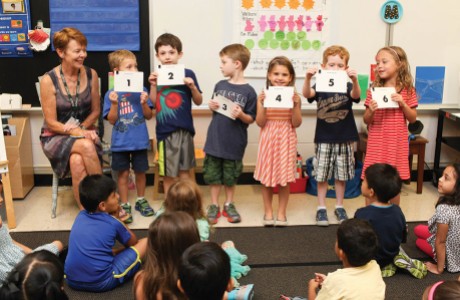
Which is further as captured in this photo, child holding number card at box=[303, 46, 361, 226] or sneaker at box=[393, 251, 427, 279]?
child holding number card at box=[303, 46, 361, 226]

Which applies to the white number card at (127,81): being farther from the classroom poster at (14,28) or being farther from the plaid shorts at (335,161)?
the plaid shorts at (335,161)

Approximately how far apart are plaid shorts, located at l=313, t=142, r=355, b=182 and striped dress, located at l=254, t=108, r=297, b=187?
22 centimetres

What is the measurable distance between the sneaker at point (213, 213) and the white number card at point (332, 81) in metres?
1.18

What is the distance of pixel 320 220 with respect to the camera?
13.0 ft

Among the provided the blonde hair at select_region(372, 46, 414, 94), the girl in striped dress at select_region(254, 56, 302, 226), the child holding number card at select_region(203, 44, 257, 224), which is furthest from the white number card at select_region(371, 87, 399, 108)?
the child holding number card at select_region(203, 44, 257, 224)

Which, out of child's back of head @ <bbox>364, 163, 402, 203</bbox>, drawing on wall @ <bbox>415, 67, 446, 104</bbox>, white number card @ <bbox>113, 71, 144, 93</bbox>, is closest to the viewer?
child's back of head @ <bbox>364, 163, 402, 203</bbox>

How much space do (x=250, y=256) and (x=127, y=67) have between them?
1600 millimetres

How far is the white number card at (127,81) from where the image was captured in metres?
3.76

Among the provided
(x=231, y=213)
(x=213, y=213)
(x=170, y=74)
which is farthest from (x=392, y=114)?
(x=170, y=74)

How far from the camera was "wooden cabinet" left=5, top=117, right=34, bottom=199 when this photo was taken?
4.34 metres

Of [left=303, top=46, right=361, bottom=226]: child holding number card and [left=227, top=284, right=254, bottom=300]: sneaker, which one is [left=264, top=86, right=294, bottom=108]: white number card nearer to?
[left=303, top=46, right=361, bottom=226]: child holding number card

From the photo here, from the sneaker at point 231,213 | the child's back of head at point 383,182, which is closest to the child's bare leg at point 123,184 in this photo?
the sneaker at point 231,213

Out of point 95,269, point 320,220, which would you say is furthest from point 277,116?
point 95,269

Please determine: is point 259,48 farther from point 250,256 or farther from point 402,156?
point 250,256
